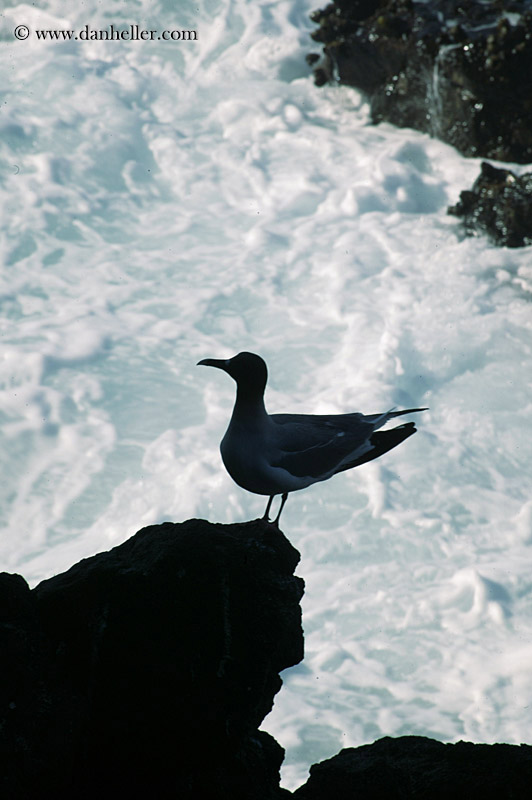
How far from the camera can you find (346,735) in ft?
20.1

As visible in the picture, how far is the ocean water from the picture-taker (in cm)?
687

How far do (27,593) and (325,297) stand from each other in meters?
7.99

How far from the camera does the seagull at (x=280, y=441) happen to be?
160 inches

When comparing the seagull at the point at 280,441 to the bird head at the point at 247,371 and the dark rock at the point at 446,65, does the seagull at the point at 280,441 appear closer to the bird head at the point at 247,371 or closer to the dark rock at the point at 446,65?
the bird head at the point at 247,371

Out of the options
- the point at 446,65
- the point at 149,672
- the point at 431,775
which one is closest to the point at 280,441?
the point at 149,672

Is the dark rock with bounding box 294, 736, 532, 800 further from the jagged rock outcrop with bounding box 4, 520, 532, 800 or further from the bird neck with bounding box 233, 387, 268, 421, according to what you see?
the bird neck with bounding box 233, 387, 268, 421

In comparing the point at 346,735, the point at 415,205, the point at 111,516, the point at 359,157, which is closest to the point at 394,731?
the point at 346,735

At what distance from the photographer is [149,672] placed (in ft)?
10.3

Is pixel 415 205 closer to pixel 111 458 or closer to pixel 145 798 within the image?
pixel 111 458

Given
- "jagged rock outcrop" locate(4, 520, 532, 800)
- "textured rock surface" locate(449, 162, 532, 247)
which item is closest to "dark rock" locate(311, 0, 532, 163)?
"textured rock surface" locate(449, 162, 532, 247)

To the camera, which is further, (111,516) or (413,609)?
(111,516)

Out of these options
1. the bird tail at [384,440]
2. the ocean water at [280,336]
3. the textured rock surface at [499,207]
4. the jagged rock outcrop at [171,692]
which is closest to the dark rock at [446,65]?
the ocean water at [280,336]

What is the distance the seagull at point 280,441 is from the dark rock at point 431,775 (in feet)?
3.87

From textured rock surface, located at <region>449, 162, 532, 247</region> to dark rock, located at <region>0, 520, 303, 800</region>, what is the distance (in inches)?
344
